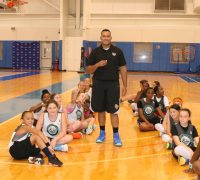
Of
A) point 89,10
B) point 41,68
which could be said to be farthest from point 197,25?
point 41,68

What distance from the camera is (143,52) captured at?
85.8 ft

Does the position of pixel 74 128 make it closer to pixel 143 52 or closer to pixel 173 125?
pixel 173 125

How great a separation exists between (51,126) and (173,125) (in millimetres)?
1808

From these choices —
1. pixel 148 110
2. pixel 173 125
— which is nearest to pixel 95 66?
pixel 173 125

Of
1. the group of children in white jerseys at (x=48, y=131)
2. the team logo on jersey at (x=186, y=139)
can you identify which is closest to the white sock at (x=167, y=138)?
the team logo on jersey at (x=186, y=139)

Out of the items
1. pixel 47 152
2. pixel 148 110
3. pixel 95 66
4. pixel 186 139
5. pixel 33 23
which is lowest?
pixel 47 152

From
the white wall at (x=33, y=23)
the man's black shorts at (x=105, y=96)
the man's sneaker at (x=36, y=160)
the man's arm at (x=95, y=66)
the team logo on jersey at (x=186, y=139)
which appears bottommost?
the man's sneaker at (x=36, y=160)

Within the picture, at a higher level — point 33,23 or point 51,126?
point 33,23

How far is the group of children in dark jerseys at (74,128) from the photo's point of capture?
4.70 m

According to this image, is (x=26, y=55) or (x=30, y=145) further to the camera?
(x=26, y=55)

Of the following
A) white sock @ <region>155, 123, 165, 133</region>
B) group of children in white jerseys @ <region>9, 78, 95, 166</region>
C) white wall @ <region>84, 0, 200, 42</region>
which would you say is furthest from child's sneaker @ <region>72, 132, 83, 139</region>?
white wall @ <region>84, 0, 200, 42</region>

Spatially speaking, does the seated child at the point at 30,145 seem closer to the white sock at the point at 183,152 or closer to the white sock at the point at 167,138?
the white sock at the point at 183,152

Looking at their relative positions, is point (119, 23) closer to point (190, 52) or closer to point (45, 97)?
point (190, 52)

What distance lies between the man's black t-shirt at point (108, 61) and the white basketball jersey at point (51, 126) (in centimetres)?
101
